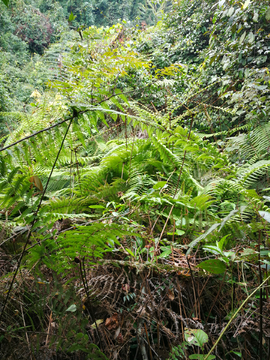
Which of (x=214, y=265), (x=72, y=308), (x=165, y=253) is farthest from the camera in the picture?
(x=165, y=253)

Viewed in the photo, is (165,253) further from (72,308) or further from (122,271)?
(72,308)

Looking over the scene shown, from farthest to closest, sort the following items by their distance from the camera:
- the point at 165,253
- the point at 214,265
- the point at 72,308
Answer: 1. the point at 165,253
2. the point at 214,265
3. the point at 72,308

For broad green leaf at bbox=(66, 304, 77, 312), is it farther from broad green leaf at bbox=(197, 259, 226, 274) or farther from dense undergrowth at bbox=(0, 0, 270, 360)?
broad green leaf at bbox=(197, 259, 226, 274)

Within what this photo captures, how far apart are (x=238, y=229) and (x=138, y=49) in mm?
5148

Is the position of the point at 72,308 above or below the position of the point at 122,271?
above

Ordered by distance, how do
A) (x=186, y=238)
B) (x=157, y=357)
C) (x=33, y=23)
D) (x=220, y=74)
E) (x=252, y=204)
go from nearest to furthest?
(x=157, y=357) → (x=252, y=204) → (x=186, y=238) → (x=220, y=74) → (x=33, y=23)

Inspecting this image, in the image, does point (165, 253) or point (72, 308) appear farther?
point (165, 253)

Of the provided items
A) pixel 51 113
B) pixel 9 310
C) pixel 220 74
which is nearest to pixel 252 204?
pixel 9 310

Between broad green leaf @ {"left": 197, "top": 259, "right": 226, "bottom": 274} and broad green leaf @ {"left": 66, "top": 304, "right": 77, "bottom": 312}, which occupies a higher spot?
broad green leaf @ {"left": 66, "top": 304, "right": 77, "bottom": 312}

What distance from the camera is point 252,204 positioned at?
91 cm

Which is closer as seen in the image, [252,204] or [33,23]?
[252,204]

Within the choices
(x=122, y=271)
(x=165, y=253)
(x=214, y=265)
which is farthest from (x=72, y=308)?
(x=214, y=265)

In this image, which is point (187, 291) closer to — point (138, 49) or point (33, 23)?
point (138, 49)

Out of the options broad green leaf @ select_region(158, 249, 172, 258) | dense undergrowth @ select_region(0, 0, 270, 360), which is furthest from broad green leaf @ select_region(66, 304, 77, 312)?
broad green leaf @ select_region(158, 249, 172, 258)
